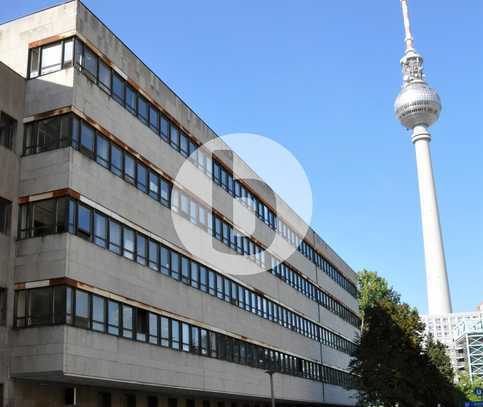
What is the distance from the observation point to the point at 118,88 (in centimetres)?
3253

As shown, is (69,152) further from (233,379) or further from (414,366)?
(414,366)

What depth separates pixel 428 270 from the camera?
151 meters

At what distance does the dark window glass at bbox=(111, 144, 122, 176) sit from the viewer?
1222 inches

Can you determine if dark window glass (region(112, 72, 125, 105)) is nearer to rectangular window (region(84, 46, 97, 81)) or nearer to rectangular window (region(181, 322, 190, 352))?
rectangular window (region(84, 46, 97, 81))

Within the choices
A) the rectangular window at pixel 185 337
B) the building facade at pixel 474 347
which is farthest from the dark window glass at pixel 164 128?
the building facade at pixel 474 347

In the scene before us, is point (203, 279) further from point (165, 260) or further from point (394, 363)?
point (394, 363)

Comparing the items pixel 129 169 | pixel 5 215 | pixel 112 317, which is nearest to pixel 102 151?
pixel 129 169

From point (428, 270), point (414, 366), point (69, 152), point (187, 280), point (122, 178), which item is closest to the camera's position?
point (69, 152)

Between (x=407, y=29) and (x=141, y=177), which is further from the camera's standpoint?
(x=407, y=29)

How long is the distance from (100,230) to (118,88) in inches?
295

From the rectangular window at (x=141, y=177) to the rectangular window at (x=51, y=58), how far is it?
20.9ft

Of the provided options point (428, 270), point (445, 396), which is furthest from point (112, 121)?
point (428, 270)

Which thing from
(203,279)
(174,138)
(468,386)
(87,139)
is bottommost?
(468,386)

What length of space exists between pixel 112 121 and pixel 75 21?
4.71 meters
